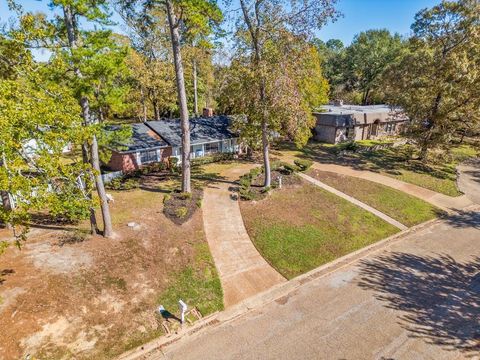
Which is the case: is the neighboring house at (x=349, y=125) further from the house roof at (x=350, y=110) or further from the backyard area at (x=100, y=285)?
the backyard area at (x=100, y=285)

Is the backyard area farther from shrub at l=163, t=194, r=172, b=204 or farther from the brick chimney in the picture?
the brick chimney

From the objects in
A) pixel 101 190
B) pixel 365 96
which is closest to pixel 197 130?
pixel 101 190

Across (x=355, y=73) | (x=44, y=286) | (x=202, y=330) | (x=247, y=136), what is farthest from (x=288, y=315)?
(x=355, y=73)

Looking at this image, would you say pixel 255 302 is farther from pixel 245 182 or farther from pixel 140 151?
pixel 140 151

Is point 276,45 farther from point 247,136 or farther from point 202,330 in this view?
point 202,330

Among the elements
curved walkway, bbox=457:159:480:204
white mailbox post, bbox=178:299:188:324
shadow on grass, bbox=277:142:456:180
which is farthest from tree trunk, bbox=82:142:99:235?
curved walkway, bbox=457:159:480:204

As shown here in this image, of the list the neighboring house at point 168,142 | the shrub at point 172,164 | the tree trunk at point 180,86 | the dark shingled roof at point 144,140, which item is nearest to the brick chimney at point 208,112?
the neighboring house at point 168,142
